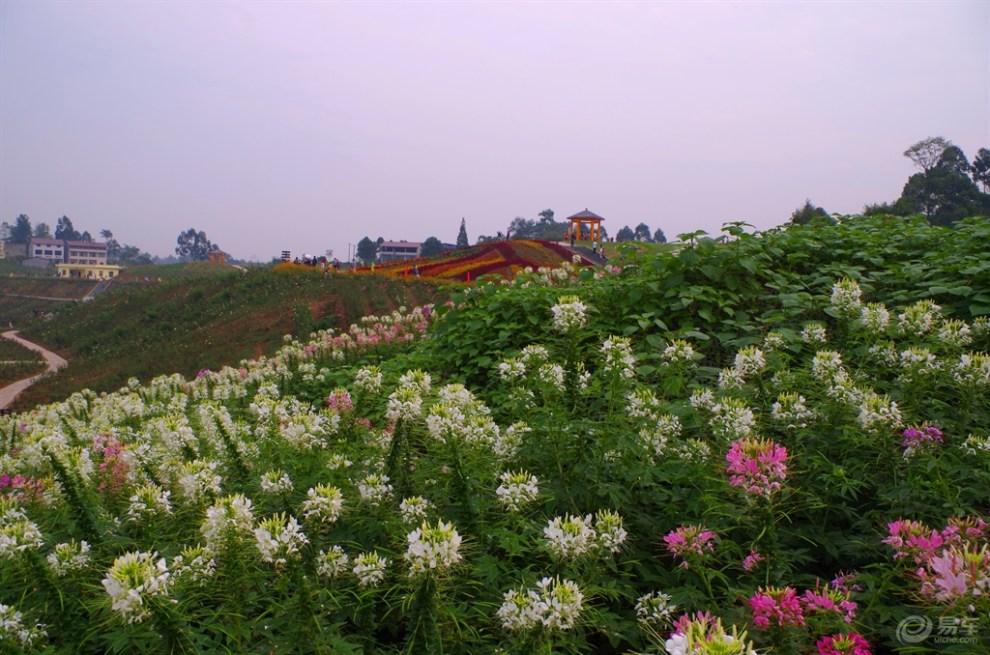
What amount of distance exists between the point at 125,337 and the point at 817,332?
31.2m

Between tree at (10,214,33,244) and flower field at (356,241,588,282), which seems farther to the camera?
tree at (10,214,33,244)

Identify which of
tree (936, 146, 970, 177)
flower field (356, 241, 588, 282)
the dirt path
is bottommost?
the dirt path

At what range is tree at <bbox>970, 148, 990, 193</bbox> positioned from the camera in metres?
34.7

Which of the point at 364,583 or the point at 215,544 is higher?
the point at 215,544

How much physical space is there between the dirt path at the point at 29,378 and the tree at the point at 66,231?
103538 mm

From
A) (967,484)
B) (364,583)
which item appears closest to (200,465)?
(364,583)

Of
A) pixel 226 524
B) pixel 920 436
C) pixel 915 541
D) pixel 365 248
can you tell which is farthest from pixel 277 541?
pixel 365 248

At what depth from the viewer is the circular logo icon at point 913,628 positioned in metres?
1.80

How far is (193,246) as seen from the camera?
128750 millimetres

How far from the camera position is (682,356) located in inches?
136

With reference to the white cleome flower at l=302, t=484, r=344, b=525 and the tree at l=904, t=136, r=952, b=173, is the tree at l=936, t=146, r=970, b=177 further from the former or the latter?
the white cleome flower at l=302, t=484, r=344, b=525

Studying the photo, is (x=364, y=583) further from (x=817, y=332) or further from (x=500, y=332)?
(x=500, y=332)

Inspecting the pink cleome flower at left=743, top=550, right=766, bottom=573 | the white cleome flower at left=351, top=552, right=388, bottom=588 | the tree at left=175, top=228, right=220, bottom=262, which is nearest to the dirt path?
the white cleome flower at left=351, top=552, right=388, bottom=588

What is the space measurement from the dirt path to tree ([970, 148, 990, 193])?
47.4 m
